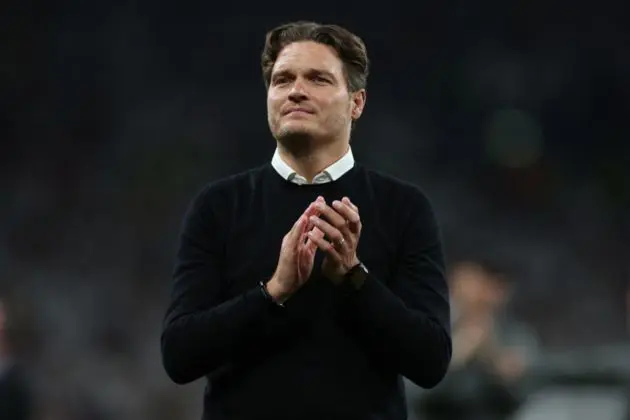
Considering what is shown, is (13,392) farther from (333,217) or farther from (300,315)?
(333,217)

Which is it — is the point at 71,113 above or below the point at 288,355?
above

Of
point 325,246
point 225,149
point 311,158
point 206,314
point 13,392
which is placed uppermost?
point 225,149

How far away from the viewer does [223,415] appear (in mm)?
1741

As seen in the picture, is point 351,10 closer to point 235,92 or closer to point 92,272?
point 235,92

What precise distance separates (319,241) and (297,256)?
4 cm

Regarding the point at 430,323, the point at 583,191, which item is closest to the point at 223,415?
the point at 430,323

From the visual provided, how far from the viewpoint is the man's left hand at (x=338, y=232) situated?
1.63 meters

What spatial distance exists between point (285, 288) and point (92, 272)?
731 cm

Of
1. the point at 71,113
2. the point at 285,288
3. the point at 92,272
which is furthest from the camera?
the point at 71,113

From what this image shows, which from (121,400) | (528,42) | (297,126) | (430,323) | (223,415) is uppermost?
(528,42)

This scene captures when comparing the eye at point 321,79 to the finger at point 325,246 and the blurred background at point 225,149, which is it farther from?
the blurred background at point 225,149

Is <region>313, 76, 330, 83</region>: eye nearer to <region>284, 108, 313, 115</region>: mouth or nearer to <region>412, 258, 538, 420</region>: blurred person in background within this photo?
<region>284, 108, 313, 115</region>: mouth

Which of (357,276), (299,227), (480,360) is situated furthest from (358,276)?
(480,360)

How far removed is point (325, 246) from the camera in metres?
1.63
